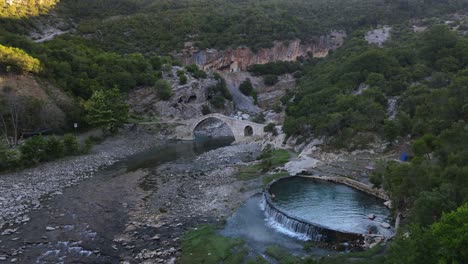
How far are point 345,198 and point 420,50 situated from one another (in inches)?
1519

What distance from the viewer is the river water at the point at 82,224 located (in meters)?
24.8

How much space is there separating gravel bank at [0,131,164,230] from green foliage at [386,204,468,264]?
24916 mm

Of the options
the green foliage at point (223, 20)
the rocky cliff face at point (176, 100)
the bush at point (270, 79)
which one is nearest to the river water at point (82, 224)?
the rocky cliff face at point (176, 100)

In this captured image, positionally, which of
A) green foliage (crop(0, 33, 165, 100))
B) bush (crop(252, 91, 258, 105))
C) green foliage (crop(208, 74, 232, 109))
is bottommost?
bush (crop(252, 91, 258, 105))

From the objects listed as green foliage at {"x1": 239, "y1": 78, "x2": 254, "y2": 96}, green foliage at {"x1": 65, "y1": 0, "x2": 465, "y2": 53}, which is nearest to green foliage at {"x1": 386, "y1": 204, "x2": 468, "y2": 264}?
green foliage at {"x1": 239, "y1": 78, "x2": 254, "y2": 96}

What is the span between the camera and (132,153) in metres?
56.7

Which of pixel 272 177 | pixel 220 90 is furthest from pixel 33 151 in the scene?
pixel 220 90

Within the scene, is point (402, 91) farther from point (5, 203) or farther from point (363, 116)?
point (5, 203)

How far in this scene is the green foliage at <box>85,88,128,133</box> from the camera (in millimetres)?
59781

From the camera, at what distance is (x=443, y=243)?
14578 millimetres

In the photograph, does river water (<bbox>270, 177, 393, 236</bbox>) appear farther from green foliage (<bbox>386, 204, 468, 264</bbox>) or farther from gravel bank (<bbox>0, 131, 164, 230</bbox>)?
gravel bank (<bbox>0, 131, 164, 230</bbox>)

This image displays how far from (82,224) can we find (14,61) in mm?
36854

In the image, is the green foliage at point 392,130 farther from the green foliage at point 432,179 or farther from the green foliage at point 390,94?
the green foliage at point 432,179

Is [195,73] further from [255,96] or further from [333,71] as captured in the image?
[333,71]
